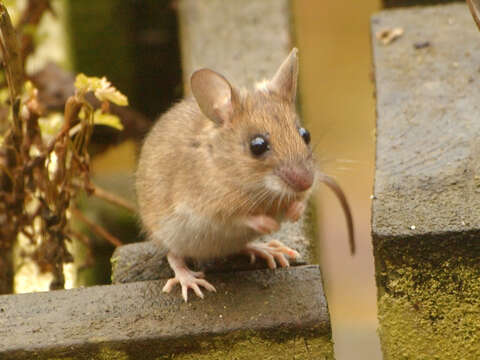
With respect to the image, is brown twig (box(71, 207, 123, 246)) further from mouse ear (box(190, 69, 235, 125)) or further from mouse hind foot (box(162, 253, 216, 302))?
mouse ear (box(190, 69, 235, 125))

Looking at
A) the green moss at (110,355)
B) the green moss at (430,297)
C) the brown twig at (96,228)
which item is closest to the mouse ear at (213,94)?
the green moss at (430,297)

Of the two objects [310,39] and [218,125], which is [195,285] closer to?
[218,125]

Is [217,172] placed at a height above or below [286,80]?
below

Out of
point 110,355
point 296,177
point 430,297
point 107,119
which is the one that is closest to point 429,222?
point 430,297

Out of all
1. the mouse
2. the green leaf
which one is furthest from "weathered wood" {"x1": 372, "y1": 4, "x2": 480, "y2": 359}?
the green leaf

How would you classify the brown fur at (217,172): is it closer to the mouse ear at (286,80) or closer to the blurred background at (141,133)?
the mouse ear at (286,80)

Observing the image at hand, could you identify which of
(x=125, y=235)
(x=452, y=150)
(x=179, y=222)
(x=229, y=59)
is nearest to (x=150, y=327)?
(x=179, y=222)

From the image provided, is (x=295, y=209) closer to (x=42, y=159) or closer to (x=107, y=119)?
(x=107, y=119)
